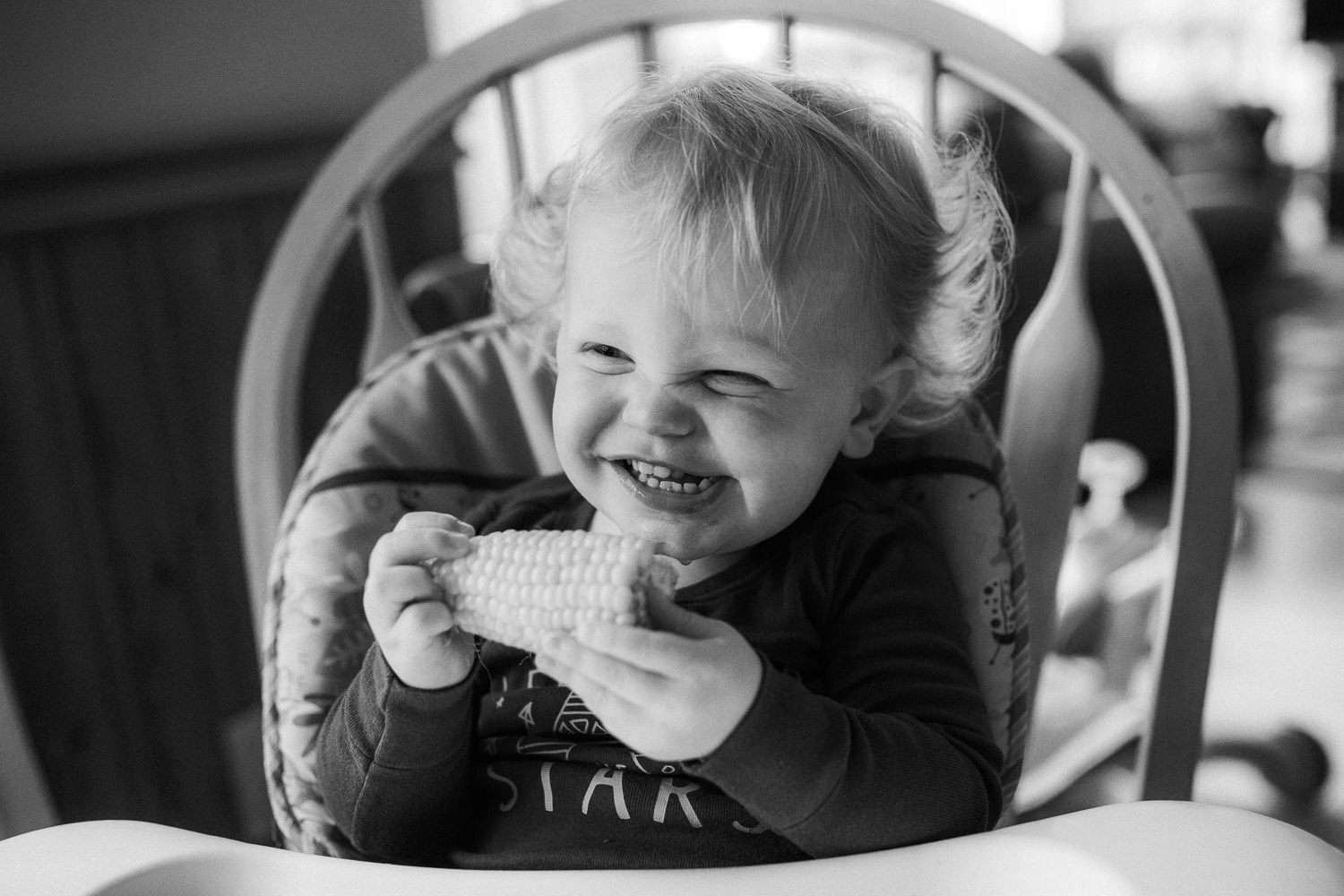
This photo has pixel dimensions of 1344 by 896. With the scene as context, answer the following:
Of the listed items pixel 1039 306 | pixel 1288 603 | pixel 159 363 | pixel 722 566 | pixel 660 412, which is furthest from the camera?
pixel 1288 603

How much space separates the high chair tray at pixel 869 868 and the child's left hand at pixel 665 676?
69 millimetres

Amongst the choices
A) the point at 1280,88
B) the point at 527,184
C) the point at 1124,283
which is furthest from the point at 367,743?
the point at 1280,88

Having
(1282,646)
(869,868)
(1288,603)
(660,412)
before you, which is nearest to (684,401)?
(660,412)

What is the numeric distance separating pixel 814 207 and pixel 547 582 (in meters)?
0.29

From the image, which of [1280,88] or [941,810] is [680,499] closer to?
[941,810]

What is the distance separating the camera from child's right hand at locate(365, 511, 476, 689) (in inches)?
25.6

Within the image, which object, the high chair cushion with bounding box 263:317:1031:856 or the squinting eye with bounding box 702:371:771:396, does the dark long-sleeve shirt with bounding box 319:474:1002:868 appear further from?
the squinting eye with bounding box 702:371:771:396

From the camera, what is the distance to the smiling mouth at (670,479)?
2.39ft

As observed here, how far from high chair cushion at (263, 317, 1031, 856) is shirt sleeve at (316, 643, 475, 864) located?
0.22 ft

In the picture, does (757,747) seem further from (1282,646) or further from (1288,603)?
(1288,603)

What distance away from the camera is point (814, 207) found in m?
0.72

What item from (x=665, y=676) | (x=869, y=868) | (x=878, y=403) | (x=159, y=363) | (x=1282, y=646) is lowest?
(x=1282, y=646)

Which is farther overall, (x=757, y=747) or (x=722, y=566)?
(x=722, y=566)

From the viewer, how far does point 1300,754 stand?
6.14 feet
